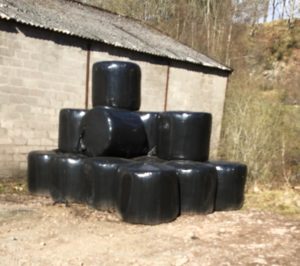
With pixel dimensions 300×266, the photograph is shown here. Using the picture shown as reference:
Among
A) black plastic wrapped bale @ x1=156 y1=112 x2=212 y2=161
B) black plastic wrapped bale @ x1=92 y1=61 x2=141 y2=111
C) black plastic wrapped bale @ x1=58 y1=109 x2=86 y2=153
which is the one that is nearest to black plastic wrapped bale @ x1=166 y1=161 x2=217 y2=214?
black plastic wrapped bale @ x1=156 y1=112 x2=212 y2=161

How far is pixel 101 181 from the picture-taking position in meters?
7.08

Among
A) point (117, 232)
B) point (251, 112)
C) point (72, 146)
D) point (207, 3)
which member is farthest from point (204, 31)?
point (117, 232)

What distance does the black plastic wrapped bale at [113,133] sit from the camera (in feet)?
24.8

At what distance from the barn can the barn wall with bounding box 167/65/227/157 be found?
0.23 feet

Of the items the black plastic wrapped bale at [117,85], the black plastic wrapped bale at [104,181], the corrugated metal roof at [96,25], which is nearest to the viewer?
the black plastic wrapped bale at [104,181]

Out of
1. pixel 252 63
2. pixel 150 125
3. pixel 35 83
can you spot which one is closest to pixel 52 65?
pixel 35 83

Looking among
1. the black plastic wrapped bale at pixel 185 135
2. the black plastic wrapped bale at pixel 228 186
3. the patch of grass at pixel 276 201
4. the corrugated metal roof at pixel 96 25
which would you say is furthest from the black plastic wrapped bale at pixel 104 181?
the corrugated metal roof at pixel 96 25

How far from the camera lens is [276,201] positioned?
8.74m

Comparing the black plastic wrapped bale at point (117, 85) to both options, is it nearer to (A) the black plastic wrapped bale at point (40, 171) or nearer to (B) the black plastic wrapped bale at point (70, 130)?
(B) the black plastic wrapped bale at point (70, 130)

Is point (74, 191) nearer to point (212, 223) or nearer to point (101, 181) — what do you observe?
point (101, 181)

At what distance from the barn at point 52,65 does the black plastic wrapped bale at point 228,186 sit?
4723mm

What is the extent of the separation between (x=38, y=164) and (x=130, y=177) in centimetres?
238

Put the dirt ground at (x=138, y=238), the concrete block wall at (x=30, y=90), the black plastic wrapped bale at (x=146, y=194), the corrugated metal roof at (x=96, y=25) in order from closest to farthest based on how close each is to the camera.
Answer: the dirt ground at (x=138, y=238) < the black plastic wrapped bale at (x=146, y=194) < the concrete block wall at (x=30, y=90) < the corrugated metal roof at (x=96, y=25)

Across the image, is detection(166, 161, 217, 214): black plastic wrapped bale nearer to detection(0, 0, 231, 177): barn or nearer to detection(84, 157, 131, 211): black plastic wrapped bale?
detection(84, 157, 131, 211): black plastic wrapped bale
